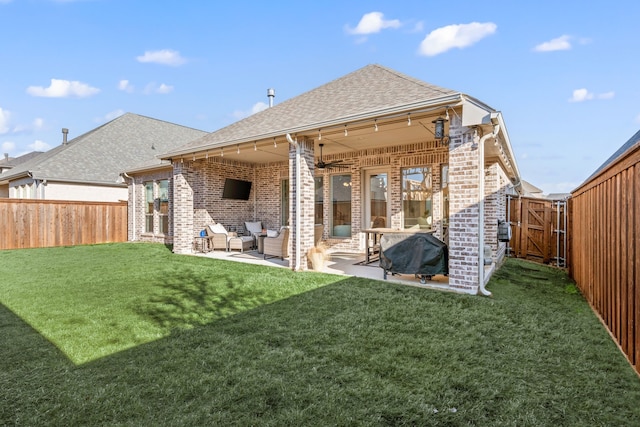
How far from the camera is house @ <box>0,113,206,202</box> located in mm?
14055

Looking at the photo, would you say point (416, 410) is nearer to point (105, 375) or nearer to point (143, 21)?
point (105, 375)

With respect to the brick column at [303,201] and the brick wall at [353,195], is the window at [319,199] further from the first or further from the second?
the brick column at [303,201]

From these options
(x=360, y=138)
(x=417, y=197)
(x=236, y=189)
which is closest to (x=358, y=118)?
(x=360, y=138)

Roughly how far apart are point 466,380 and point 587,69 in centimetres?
997

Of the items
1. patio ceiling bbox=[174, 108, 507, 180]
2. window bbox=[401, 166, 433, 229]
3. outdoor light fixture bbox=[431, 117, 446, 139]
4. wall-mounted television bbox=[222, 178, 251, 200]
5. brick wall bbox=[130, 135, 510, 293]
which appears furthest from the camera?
wall-mounted television bbox=[222, 178, 251, 200]

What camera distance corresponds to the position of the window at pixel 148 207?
13.1m

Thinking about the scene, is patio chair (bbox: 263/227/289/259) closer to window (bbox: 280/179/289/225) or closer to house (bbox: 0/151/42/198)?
window (bbox: 280/179/289/225)

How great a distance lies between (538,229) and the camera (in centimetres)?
890

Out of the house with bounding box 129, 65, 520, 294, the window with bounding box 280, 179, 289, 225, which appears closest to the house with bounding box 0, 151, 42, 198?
the house with bounding box 129, 65, 520, 294

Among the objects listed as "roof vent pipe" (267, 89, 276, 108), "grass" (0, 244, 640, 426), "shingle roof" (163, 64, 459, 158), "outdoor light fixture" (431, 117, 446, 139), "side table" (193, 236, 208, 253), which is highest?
"roof vent pipe" (267, 89, 276, 108)

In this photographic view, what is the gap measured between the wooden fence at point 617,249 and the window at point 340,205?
5587 mm

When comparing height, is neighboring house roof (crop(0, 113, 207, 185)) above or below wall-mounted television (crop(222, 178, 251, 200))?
above

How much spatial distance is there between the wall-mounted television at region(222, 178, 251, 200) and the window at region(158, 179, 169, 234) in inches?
121

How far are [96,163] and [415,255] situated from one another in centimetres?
1588
